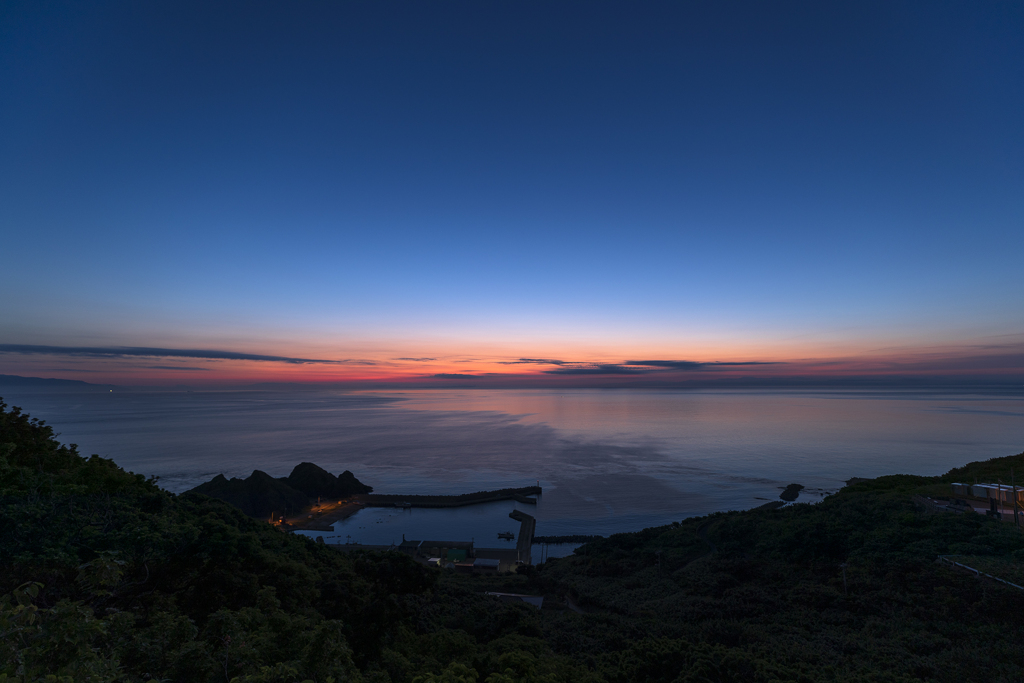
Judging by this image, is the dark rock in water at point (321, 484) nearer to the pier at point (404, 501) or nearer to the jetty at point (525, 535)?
the pier at point (404, 501)

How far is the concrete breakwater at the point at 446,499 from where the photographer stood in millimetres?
51031

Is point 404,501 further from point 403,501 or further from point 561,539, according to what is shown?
point 561,539

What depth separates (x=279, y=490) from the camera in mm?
47438

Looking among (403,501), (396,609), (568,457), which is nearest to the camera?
(396,609)

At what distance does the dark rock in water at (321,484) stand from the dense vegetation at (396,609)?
36975 mm

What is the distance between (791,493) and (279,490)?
176 feet

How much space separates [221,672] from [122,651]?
1.57m

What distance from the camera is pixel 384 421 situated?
134m

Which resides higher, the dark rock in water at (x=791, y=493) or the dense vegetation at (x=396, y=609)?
the dense vegetation at (x=396, y=609)

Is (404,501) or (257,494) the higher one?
(257,494)

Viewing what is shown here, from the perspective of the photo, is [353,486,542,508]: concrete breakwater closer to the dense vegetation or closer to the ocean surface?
the ocean surface

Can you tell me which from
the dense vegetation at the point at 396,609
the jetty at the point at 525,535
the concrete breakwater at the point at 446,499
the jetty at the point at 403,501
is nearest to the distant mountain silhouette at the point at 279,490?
the jetty at the point at 403,501

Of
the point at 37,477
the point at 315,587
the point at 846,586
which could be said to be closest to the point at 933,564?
the point at 846,586

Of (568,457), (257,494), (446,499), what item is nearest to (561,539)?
(446,499)
